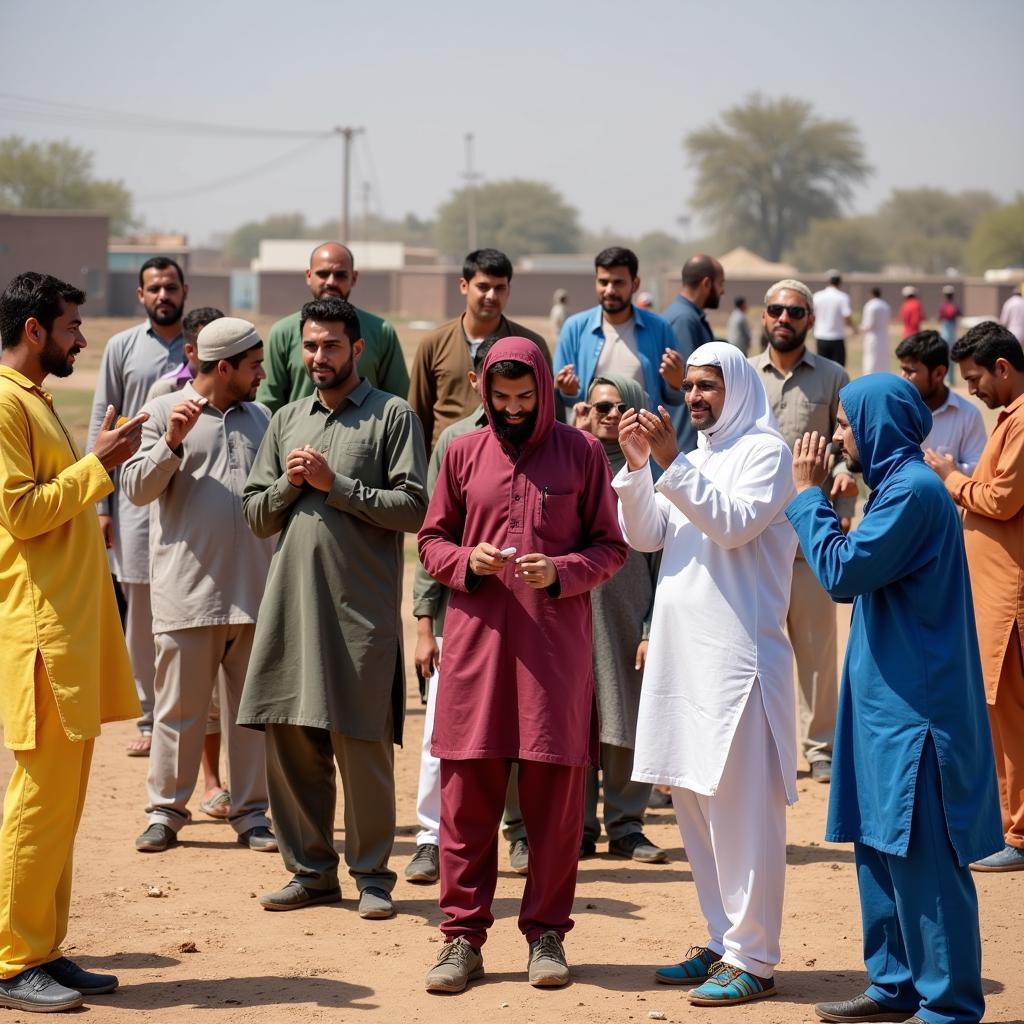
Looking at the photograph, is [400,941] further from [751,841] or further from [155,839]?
[155,839]

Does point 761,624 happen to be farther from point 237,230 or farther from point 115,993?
point 237,230

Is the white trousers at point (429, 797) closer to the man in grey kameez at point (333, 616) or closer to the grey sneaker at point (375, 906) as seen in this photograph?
the man in grey kameez at point (333, 616)

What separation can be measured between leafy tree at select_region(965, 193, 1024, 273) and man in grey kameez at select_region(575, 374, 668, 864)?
7730 centimetres

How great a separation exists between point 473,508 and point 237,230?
5265 inches

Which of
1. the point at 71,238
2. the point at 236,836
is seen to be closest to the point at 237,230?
the point at 71,238

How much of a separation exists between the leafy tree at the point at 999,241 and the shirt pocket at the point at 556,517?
258ft

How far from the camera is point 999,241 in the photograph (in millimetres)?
80875

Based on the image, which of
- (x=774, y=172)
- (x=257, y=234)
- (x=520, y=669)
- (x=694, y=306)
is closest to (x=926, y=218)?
(x=774, y=172)

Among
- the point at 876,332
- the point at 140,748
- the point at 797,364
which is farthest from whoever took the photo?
the point at 876,332

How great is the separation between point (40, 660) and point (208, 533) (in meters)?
1.87

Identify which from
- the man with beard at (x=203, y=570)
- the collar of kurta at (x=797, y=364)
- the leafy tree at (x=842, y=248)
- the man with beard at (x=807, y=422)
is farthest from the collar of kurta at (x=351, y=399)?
the leafy tree at (x=842, y=248)

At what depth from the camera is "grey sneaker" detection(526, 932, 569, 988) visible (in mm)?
5066

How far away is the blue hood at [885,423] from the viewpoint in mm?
4688

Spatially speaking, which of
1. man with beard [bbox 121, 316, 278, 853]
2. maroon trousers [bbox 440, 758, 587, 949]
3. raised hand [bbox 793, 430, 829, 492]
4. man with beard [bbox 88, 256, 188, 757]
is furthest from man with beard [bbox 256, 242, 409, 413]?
raised hand [bbox 793, 430, 829, 492]
